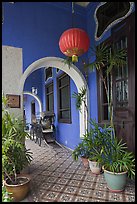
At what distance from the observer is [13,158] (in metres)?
2.52

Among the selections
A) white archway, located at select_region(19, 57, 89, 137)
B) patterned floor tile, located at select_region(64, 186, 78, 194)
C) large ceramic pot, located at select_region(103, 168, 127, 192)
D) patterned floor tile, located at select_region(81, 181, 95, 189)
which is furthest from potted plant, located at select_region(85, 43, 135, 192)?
white archway, located at select_region(19, 57, 89, 137)

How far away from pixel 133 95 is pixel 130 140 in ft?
2.51

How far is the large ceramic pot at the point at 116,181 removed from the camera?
2395 mm

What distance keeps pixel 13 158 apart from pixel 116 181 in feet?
5.26

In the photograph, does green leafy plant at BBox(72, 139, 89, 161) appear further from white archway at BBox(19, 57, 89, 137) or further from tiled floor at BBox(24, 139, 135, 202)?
white archway at BBox(19, 57, 89, 137)

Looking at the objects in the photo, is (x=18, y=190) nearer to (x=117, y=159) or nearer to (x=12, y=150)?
(x=12, y=150)

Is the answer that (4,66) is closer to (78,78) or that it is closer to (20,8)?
(20,8)

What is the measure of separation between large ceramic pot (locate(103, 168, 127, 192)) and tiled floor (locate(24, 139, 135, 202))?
0.07 m

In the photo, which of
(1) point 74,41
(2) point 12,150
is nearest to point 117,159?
(2) point 12,150

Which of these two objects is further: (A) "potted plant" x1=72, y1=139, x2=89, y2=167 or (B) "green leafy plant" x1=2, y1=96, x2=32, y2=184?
(A) "potted plant" x1=72, y1=139, x2=89, y2=167

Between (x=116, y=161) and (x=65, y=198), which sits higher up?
(x=116, y=161)

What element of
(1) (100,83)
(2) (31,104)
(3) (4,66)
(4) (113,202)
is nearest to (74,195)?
(4) (113,202)

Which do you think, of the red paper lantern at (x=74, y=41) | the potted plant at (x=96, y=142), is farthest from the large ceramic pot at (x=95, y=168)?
the red paper lantern at (x=74, y=41)

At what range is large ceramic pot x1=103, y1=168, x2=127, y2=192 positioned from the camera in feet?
7.86
